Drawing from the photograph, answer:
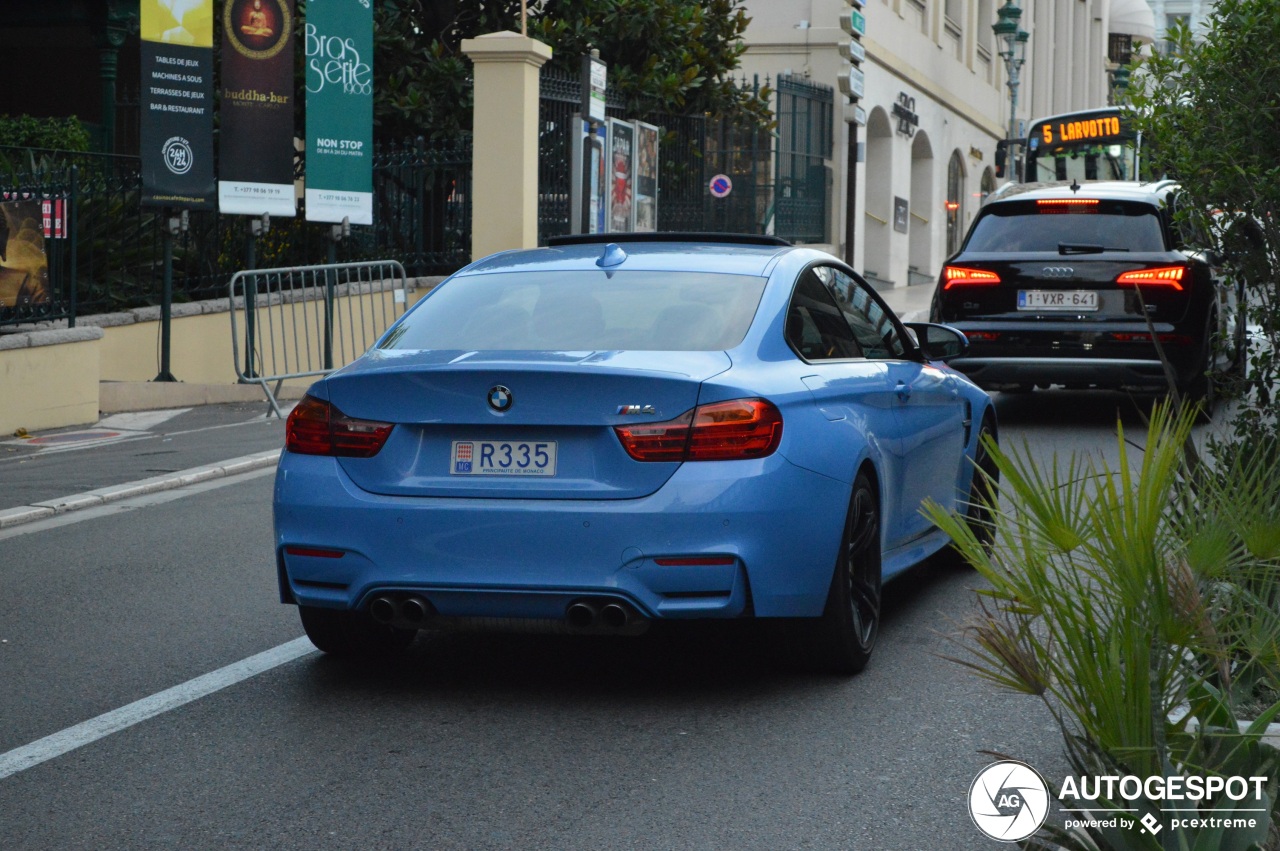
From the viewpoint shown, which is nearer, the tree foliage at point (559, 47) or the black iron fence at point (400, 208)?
the black iron fence at point (400, 208)

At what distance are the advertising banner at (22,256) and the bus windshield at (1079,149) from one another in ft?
69.4

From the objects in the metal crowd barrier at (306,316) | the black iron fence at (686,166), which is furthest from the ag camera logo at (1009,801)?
the black iron fence at (686,166)

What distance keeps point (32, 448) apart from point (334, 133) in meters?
5.67

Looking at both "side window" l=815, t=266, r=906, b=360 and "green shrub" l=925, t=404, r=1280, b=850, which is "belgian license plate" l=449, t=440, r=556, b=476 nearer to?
"side window" l=815, t=266, r=906, b=360

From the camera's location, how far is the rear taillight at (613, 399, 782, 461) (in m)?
5.20

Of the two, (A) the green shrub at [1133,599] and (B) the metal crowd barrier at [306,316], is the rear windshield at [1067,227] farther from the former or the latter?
(A) the green shrub at [1133,599]

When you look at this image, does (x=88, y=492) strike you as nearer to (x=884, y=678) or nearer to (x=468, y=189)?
(x=884, y=678)

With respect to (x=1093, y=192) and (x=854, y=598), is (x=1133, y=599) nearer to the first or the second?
(x=854, y=598)

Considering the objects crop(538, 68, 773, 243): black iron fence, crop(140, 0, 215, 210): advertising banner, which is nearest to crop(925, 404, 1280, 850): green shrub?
crop(140, 0, 215, 210): advertising banner

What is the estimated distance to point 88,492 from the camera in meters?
10.4

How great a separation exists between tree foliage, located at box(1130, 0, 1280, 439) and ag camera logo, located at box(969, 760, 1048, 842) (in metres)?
2.44

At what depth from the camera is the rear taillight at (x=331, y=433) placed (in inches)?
214

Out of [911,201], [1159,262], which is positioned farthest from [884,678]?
[911,201]

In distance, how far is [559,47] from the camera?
70.6 feet
